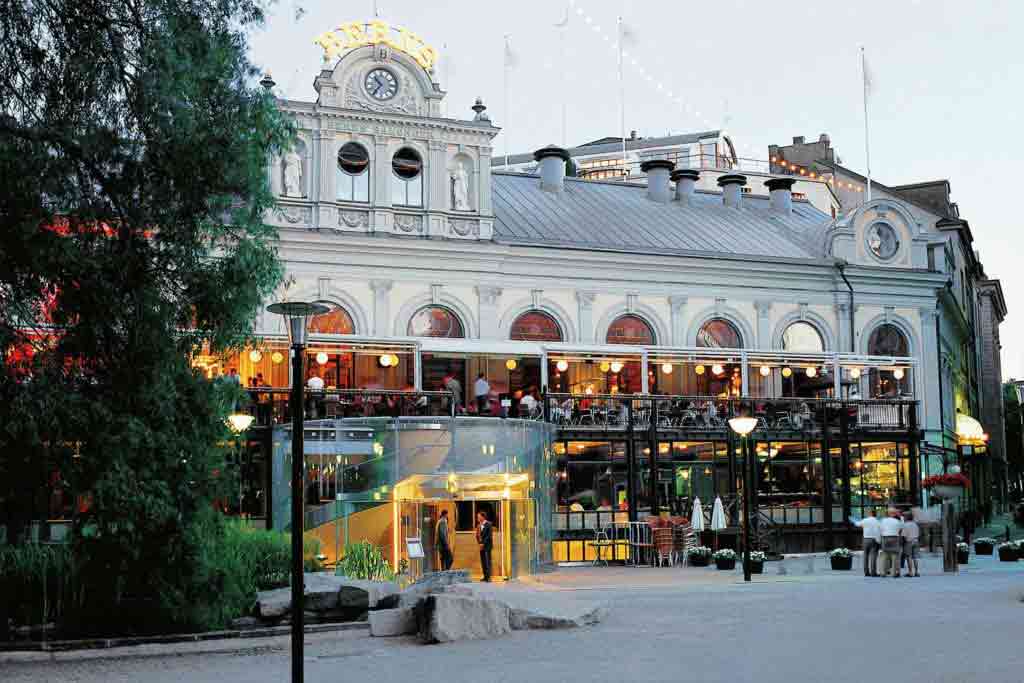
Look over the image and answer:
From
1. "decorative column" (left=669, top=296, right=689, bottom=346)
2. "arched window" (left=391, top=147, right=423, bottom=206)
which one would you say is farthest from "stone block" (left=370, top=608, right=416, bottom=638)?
"decorative column" (left=669, top=296, right=689, bottom=346)

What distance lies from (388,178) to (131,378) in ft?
91.5

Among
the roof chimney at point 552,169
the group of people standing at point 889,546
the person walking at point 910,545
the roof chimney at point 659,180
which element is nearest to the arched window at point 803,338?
the roof chimney at point 659,180

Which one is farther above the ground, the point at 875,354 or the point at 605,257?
the point at 605,257

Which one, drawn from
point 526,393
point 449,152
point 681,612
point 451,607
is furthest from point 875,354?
point 451,607

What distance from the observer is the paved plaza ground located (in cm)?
1473

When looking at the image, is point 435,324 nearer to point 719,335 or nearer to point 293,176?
point 293,176

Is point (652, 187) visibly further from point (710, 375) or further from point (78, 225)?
point (78, 225)

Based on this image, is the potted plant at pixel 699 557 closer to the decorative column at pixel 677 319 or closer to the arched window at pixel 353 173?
the decorative column at pixel 677 319

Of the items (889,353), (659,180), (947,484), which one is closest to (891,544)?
(947,484)

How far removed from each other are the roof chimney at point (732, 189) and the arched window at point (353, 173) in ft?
63.4

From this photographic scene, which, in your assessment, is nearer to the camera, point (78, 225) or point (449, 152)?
point (78, 225)

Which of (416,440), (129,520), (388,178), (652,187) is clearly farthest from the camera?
(652,187)

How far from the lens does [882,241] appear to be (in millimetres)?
52438

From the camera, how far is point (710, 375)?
156ft
